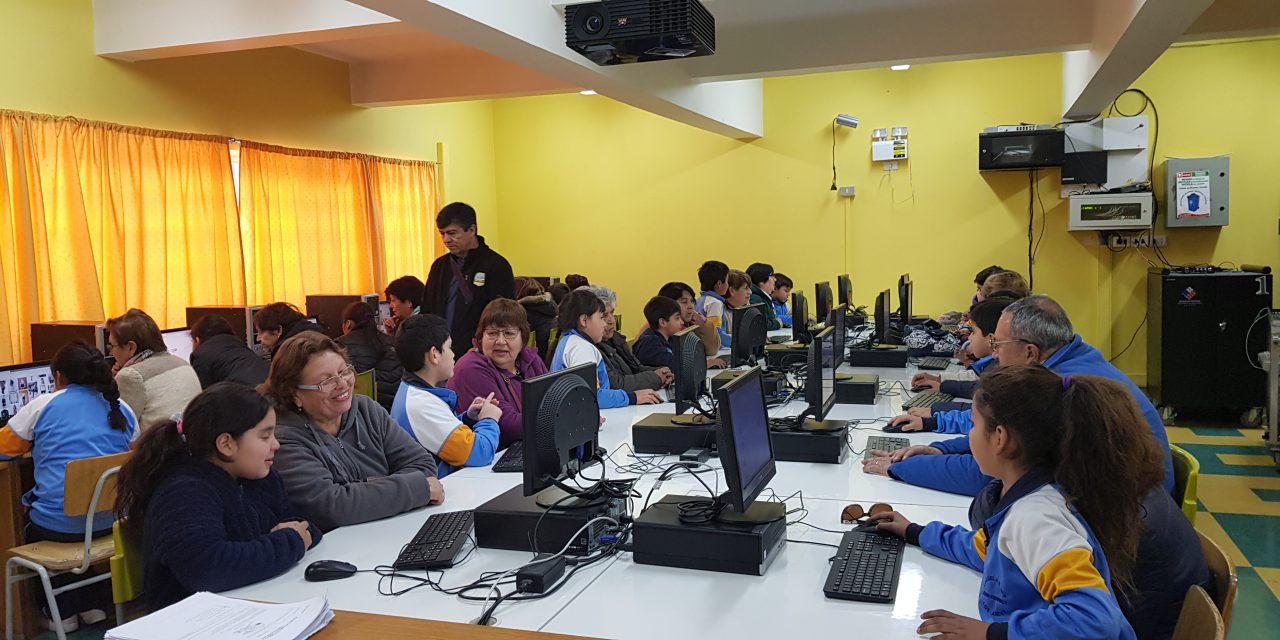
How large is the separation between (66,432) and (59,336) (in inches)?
66.5

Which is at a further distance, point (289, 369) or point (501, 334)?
point (501, 334)

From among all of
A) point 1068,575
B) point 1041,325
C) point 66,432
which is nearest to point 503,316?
point 66,432

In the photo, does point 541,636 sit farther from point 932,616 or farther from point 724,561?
point 932,616

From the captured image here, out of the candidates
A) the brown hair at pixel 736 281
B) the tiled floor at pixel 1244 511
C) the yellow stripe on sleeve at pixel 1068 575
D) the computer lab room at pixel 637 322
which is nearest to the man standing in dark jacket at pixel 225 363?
the computer lab room at pixel 637 322

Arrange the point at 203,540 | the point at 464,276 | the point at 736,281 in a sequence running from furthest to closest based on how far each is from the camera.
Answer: the point at 736,281
the point at 464,276
the point at 203,540

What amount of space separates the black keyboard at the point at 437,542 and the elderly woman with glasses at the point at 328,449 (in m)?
0.18

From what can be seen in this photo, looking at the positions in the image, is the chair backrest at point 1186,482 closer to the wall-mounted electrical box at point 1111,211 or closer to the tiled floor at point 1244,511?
the tiled floor at point 1244,511

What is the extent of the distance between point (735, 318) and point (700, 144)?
5575 millimetres

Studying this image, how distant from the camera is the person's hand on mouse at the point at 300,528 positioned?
2.24m

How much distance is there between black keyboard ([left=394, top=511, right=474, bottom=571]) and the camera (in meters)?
2.17

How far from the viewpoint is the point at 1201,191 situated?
7.68 metres

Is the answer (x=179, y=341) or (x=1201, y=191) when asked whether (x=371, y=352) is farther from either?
(x=1201, y=191)

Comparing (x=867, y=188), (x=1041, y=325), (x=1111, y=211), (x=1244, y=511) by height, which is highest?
(x=867, y=188)

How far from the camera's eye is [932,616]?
1.76 metres
